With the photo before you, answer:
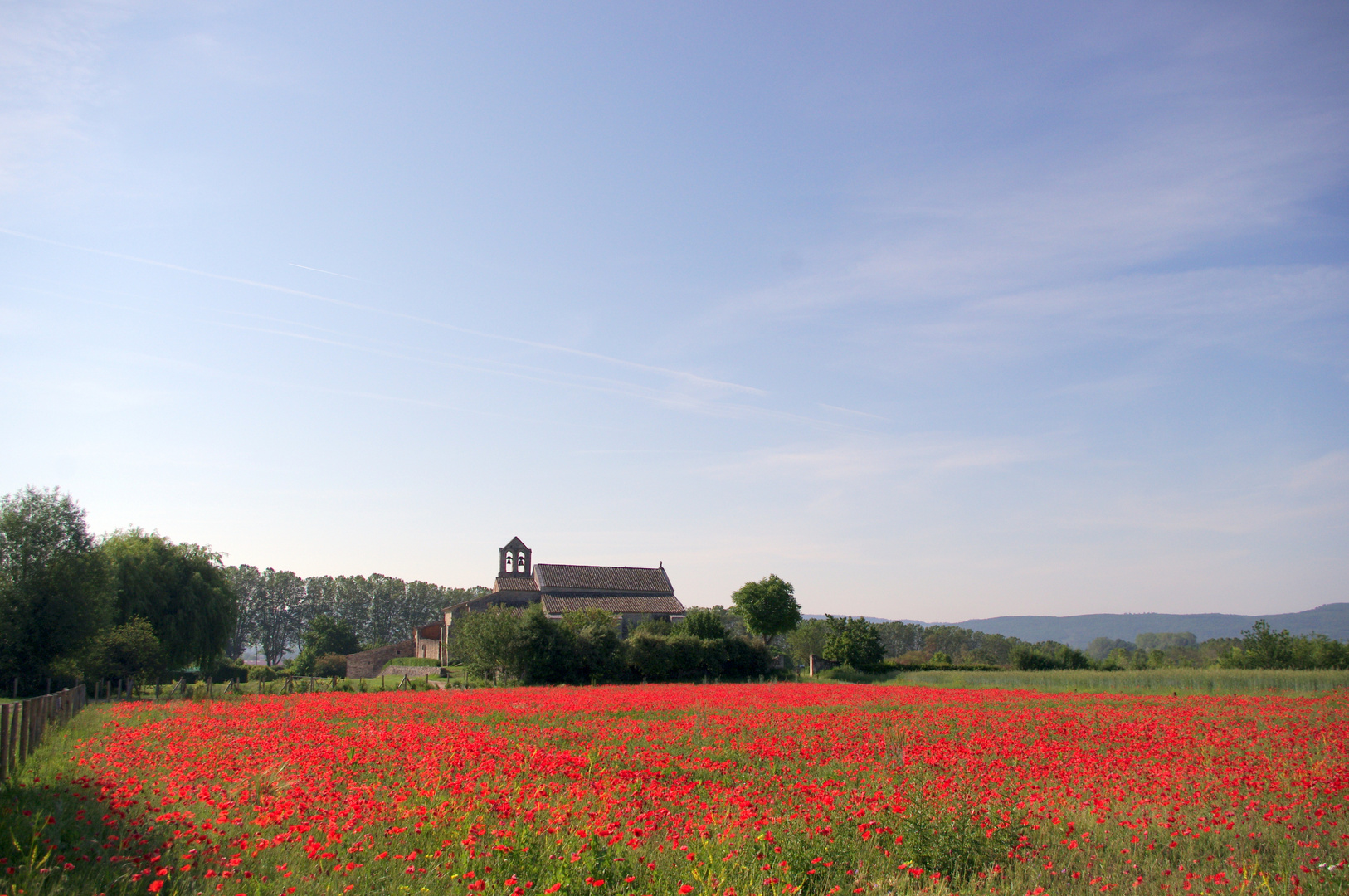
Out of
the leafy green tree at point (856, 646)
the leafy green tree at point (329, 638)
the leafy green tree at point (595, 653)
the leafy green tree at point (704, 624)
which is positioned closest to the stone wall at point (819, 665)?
the leafy green tree at point (856, 646)

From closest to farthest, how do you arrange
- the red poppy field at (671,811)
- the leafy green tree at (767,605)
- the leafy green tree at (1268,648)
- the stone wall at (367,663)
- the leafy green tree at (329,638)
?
the red poppy field at (671,811), the leafy green tree at (1268,648), the leafy green tree at (767,605), the stone wall at (367,663), the leafy green tree at (329,638)

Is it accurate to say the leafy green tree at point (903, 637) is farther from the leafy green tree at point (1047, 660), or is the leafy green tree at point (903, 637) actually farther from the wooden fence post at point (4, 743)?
the wooden fence post at point (4, 743)

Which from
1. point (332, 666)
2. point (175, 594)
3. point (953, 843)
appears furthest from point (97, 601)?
point (332, 666)

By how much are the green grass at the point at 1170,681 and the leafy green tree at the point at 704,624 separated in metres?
16.9

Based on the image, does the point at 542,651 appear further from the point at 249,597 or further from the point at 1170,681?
the point at 249,597

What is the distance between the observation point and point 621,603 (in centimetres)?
7869

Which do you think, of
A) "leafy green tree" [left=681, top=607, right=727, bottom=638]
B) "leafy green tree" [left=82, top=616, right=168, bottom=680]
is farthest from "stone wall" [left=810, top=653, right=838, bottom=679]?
"leafy green tree" [left=82, top=616, right=168, bottom=680]

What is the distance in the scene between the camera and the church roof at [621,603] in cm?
7638

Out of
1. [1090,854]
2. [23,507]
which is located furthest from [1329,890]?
[23,507]

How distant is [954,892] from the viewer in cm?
704

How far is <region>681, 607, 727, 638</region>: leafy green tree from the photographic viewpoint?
193 feet

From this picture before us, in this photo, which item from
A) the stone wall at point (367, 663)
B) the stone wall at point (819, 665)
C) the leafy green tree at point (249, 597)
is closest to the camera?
the stone wall at point (819, 665)

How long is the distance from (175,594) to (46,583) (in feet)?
32.6

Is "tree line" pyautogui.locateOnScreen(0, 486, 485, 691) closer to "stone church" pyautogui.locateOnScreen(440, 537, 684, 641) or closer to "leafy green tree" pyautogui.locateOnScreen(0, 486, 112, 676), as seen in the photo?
"leafy green tree" pyautogui.locateOnScreen(0, 486, 112, 676)
